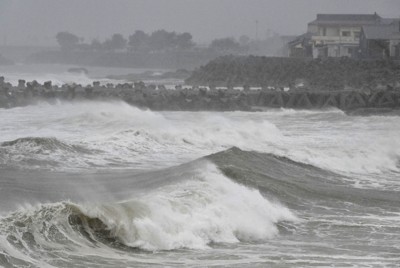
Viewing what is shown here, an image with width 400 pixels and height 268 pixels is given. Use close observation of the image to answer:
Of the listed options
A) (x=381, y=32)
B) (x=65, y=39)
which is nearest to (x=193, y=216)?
(x=381, y=32)

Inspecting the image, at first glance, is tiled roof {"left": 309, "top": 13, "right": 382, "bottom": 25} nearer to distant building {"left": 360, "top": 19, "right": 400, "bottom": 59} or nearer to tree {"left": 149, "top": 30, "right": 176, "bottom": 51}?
distant building {"left": 360, "top": 19, "right": 400, "bottom": 59}

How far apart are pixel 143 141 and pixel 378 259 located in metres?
8.69

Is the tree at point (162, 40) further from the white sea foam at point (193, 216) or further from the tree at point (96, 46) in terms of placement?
the white sea foam at point (193, 216)

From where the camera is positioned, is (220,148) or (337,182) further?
(220,148)

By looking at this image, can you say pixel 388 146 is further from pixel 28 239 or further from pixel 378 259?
pixel 28 239

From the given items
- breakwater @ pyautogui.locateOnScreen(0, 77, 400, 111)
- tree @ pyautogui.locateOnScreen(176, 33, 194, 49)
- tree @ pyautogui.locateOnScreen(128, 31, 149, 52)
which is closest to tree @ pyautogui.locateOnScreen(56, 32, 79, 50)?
tree @ pyautogui.locateOnScreen(128, 31, 149, 52)

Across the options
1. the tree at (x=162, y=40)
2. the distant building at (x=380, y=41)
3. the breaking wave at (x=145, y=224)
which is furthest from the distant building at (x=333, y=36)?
the tree at (x=162, y=40)

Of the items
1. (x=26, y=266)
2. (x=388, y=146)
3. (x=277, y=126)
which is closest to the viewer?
(x=26, y=266)

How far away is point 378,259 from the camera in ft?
27.8

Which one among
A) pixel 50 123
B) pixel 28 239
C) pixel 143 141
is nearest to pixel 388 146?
pixel 143 141

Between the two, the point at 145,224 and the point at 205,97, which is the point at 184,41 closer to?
the point at 205,97

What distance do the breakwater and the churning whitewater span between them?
626cm

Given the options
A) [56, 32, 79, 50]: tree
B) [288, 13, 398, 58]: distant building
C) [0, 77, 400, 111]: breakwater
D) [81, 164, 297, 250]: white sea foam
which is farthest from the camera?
[56, 32, 79, 50]: tree

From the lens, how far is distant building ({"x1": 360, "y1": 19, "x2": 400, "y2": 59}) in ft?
156
